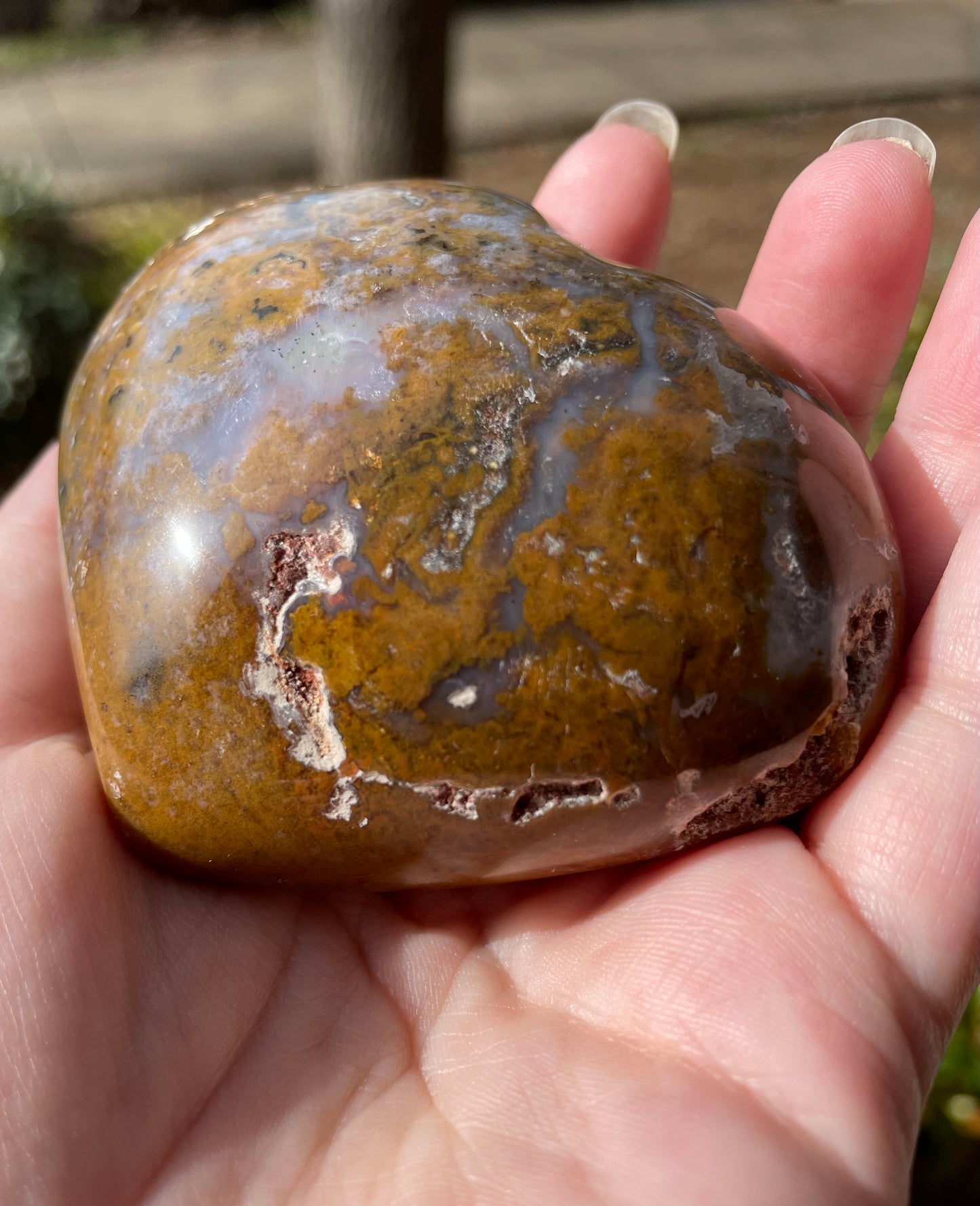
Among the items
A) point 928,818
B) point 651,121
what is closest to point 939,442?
point 928,818

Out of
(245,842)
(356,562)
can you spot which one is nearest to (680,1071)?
(245,842)

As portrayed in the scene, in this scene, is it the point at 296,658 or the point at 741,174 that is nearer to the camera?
the point at 296,658

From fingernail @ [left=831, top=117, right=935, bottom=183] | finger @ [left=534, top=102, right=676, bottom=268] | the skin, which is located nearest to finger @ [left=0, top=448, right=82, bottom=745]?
the skin

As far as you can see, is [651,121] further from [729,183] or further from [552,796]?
[729,183]

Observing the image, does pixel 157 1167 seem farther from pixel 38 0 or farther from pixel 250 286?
pixel 38 0

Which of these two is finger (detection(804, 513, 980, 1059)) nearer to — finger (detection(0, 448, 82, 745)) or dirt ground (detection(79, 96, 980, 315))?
finger (detection(0, 448, 82, 745))

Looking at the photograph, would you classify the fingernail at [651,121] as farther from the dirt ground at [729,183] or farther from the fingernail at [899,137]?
the dirt ground at [729,183]
